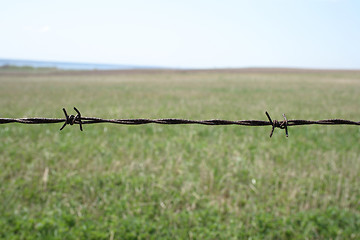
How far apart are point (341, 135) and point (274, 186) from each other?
13.5ft

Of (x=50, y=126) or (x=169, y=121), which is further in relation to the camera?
(x=50, y=126)

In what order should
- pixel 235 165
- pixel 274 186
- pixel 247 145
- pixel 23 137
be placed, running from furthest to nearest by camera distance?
pixel 23 137 → pixel 247 145 → pixel 235 165 → pixel 274 186

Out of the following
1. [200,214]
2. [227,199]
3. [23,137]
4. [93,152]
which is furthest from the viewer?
[23,137]

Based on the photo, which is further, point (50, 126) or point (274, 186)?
point (50, 126)

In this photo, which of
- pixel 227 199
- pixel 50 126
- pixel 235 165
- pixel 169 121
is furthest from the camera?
pixel 50 126

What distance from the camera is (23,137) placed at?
21.6 ft

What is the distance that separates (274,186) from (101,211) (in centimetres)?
236

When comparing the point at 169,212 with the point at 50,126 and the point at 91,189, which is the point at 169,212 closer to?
the point at 91,189

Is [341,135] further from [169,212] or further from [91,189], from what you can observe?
[91,189]

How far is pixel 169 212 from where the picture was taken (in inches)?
126

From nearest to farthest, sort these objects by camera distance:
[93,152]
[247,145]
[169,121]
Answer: [169,121] < [93,152] < [247,145]

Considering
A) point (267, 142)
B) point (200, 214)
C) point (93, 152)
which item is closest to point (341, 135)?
point (267, 142)

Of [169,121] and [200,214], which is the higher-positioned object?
[169,121]

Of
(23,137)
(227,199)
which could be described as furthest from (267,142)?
(23,137)
